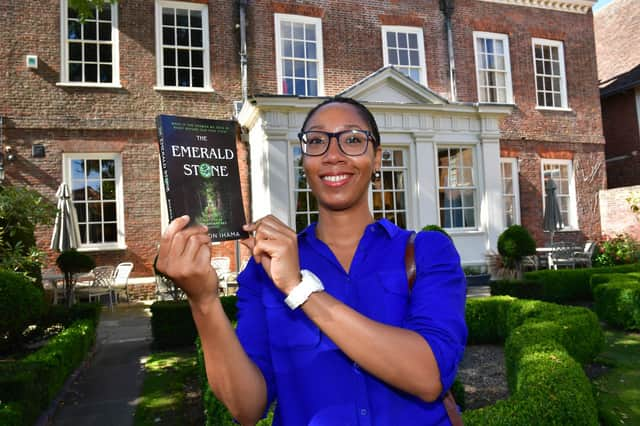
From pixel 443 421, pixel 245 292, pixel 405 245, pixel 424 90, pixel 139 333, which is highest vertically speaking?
pixel 424 90

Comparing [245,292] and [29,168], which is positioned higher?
[29,168]

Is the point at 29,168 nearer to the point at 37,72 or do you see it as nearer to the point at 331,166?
the point at 37,72

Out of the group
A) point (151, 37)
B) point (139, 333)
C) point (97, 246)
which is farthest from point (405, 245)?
point (151, 37)

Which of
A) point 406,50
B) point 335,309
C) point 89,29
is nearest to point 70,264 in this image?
point 89,29

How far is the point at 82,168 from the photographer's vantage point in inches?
460

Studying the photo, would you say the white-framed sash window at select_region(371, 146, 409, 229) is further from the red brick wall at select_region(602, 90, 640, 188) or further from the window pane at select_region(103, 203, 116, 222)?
the red brick wall at select_region(602, 90, 640, 188)

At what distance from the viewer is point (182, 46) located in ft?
40.8

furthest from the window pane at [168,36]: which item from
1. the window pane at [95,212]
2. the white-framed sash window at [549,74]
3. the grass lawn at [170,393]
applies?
the white-framed sash window at [549,74]

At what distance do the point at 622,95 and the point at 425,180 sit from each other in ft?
37.5

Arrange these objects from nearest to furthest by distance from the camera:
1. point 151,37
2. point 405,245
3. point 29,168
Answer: point 405,245 → point 29,168 → point 151,37

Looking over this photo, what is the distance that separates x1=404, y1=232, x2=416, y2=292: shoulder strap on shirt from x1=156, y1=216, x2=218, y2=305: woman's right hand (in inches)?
22.1

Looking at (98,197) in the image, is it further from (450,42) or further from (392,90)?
(450,42)

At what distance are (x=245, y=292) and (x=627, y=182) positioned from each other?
66.2ft

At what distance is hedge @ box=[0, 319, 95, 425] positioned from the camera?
375 cm
